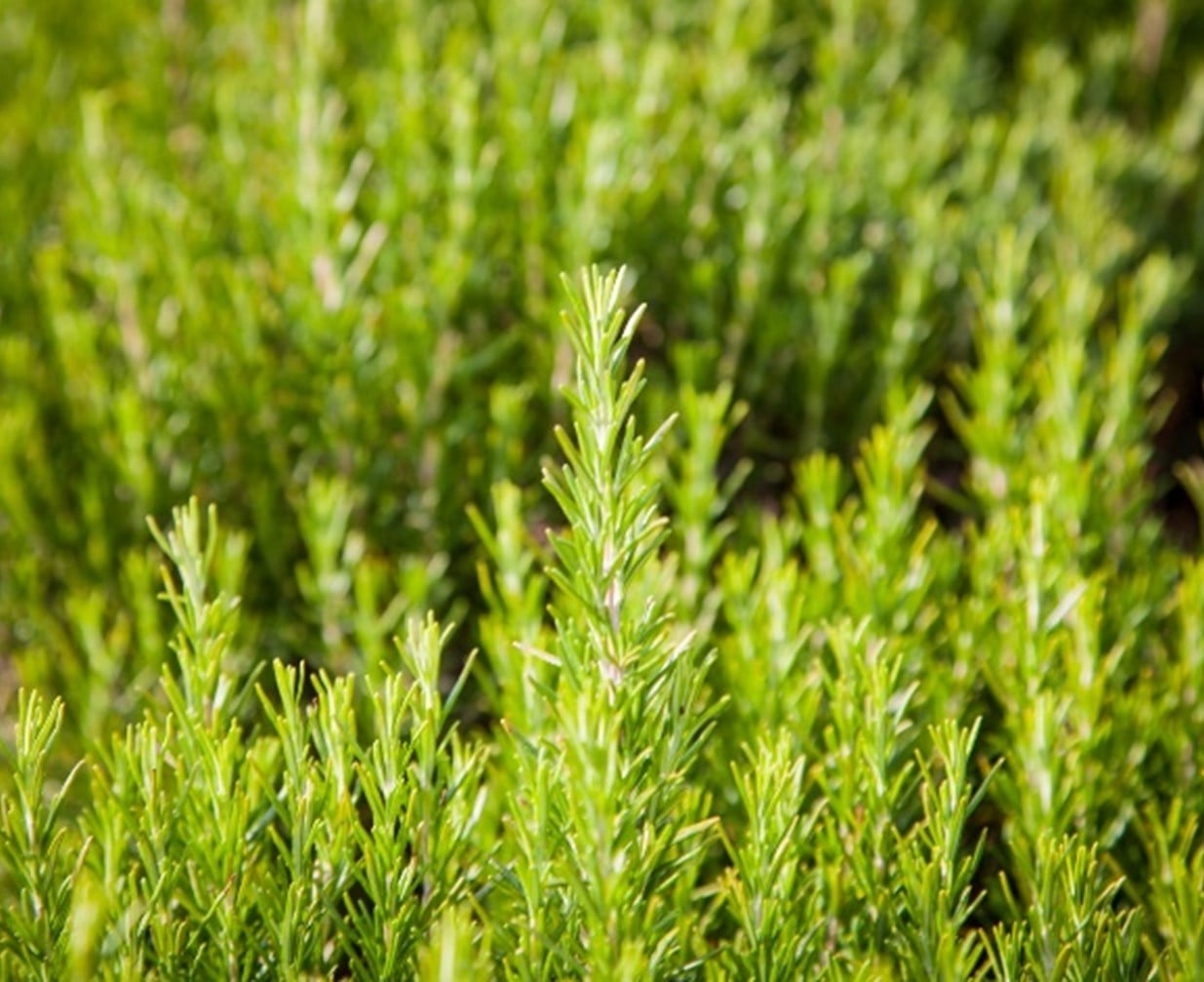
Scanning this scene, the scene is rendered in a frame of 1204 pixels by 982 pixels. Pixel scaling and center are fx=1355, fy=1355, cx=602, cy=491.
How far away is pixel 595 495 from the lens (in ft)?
3.68

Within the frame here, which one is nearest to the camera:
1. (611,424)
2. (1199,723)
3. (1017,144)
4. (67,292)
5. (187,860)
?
(611,424)

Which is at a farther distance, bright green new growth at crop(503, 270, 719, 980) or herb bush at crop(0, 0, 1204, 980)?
herb bush at crop(0, 0, 1204, 980)

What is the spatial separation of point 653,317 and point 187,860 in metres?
1.30

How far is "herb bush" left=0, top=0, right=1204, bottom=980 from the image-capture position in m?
1.17

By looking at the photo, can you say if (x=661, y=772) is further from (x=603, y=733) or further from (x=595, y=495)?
(x=595, y=495)

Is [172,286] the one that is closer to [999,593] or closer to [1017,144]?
[999,593]

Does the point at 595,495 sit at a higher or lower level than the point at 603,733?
higher

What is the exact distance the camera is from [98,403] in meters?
1.96

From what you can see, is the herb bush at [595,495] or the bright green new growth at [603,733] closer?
the bright green new growth at [603,733]

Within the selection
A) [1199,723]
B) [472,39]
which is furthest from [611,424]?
[472,39]

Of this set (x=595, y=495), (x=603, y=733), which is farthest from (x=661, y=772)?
(x=595, y=495)

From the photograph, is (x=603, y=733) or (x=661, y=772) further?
(x=661, y=772)

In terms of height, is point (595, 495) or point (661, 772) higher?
point (595, 495)

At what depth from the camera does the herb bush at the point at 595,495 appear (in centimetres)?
117
